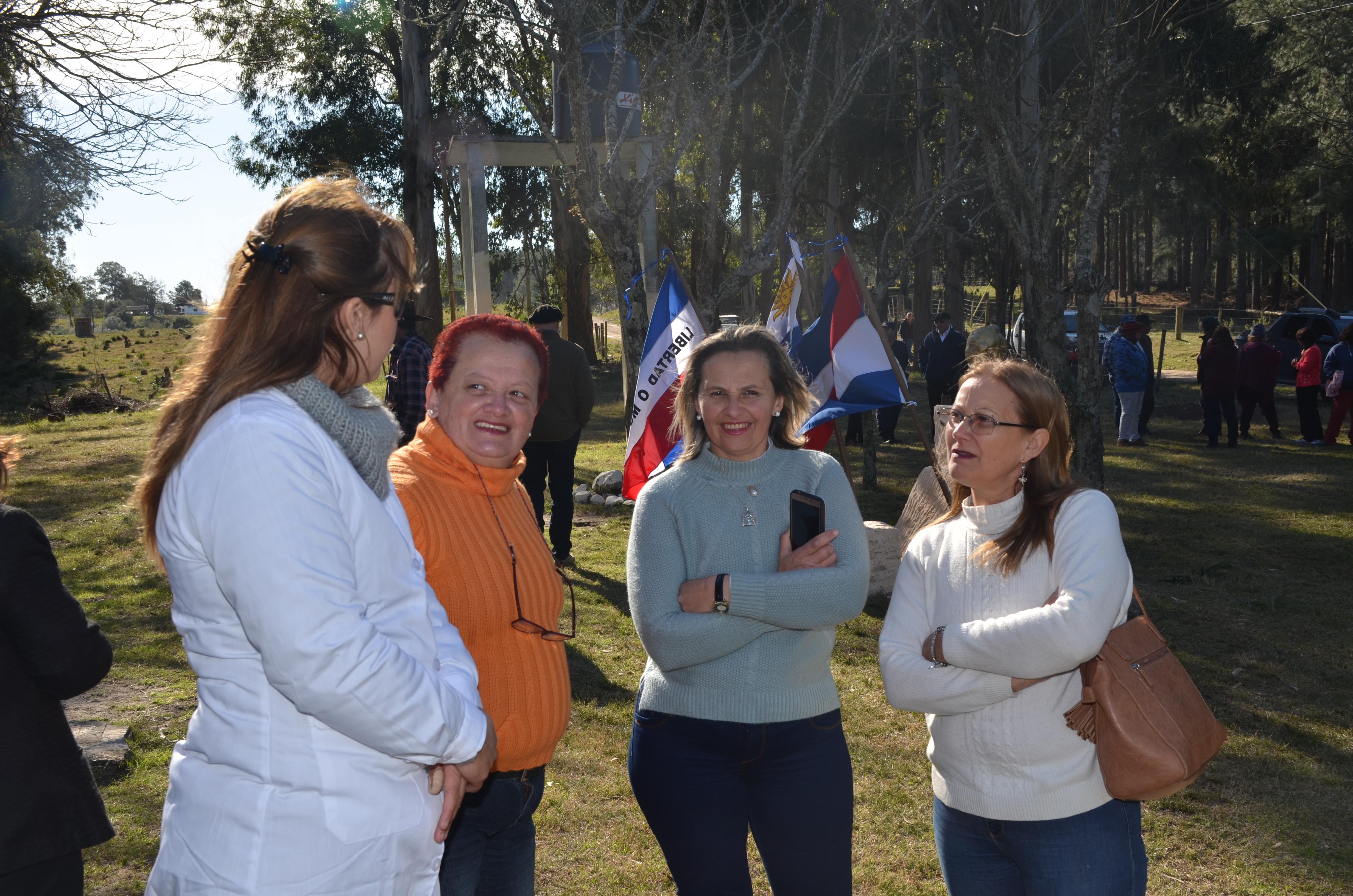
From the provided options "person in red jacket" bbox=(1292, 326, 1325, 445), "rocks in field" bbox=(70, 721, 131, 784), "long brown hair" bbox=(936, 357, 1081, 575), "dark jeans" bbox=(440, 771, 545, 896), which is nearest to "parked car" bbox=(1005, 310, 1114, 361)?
"person in red jacket" bbox=(1292, 326, 1325, 445)

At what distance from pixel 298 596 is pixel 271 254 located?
1.80 feet

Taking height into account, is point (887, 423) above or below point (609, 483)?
above

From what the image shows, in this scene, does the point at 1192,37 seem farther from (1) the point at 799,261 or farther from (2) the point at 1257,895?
(2) the point at 1257,895

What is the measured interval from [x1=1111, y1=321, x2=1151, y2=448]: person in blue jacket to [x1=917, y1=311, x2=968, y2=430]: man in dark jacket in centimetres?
222

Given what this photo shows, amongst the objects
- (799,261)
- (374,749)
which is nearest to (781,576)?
(374,749)

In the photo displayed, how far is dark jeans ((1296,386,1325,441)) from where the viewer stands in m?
15.8

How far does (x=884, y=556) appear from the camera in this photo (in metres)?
7.89

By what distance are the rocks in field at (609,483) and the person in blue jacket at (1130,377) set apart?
788cm

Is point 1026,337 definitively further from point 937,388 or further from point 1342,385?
point 1342,385

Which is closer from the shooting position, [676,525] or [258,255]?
[258,255]

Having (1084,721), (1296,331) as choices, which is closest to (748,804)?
(1084,721)

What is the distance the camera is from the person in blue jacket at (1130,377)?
15.2 meters

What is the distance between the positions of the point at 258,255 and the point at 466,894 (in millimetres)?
1493

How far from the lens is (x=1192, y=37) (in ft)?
61.8
